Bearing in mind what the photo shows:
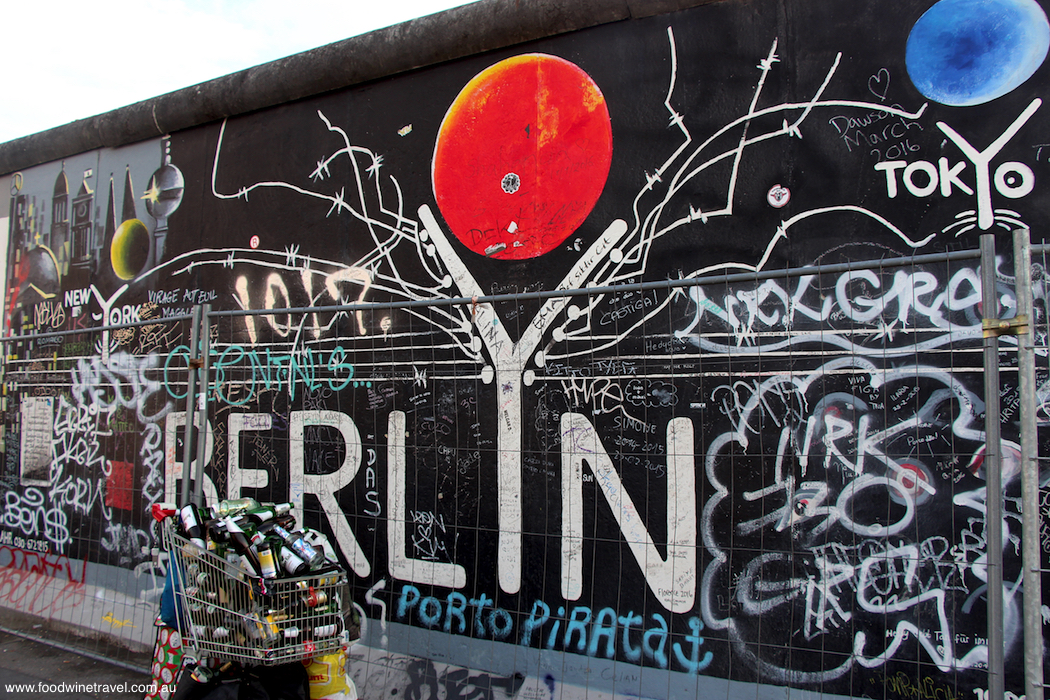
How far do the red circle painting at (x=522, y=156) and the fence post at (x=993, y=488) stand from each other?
230 centimetres

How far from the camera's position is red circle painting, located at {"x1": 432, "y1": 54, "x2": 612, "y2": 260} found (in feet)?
14.1

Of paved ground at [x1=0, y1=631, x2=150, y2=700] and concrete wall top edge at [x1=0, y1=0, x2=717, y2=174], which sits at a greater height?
concrete wall top edge at [x1=0, y1=0, x2=717, y2=174]

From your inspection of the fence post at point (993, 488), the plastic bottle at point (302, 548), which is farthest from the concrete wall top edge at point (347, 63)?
the plastic bottle at point (302, 548)

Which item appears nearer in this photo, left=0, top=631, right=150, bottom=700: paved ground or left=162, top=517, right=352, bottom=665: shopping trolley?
left=162, top=517, right=352, bottom=665: shopping trolley

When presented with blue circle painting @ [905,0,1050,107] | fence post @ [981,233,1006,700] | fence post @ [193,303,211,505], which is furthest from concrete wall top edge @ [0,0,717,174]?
fence post @ [981,233,1006,700]

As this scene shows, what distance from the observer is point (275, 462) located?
17.0 ft

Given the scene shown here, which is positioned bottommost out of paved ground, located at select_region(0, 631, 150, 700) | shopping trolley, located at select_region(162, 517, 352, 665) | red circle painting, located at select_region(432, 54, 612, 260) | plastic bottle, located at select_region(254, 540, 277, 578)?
paved ground, located at select_region(0, 631, 150, 700)

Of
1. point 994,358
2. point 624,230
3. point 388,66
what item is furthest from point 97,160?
point 994,358

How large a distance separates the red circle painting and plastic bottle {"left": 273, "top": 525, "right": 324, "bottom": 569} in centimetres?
228

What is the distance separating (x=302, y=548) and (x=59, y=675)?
3.12m

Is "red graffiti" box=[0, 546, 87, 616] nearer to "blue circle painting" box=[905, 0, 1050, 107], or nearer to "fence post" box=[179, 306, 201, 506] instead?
"fence post" box=[179, 306, 201, 506]

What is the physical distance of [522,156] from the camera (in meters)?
4.49

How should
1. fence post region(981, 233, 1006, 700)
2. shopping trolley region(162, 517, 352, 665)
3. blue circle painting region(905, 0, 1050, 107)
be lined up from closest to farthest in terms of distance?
fence post region(981, 233, 1006, 700) < shopping trolley region(162, 517, 352, 665) < blue circle painting region(905, 0, 1050, 107)

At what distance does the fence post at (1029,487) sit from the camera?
7.39 feet
